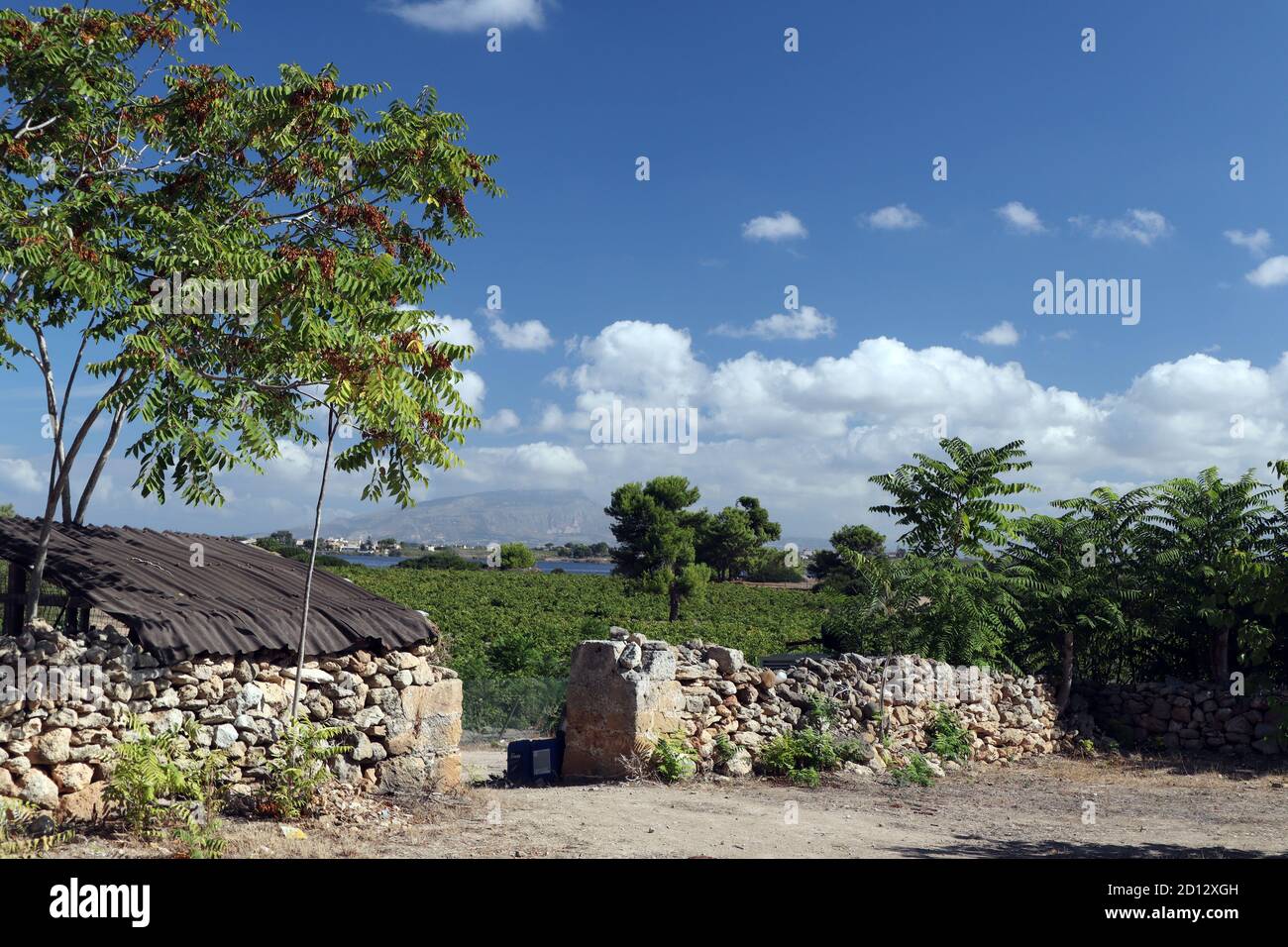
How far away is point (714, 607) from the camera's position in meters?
52.9

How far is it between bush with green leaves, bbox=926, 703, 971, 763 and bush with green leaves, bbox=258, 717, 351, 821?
9807mm

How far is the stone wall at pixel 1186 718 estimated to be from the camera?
1777 centimetres

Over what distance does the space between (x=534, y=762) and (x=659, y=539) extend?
36.8 meters

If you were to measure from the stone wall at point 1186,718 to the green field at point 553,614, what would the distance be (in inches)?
460

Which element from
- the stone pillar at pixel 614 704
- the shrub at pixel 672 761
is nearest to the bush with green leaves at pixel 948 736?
the shrub at pixel 672 761

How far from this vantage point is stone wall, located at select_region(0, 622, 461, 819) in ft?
28.2

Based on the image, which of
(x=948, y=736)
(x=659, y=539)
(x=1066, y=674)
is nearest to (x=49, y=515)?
(x=948, y=736)

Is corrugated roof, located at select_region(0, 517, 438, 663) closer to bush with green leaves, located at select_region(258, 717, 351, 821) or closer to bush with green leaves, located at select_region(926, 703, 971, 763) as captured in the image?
bush with green leaves, located at select_region(258, 717, 351, 821)

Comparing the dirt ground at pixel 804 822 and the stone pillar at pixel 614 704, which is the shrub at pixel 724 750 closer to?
the dirt ground at pixel 804 822

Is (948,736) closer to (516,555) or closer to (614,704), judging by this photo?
(614,704)

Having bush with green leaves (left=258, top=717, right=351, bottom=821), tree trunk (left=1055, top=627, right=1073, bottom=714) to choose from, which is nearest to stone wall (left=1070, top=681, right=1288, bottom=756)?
tree trunk (left=1055, top=627, right=1073, bottom=714)

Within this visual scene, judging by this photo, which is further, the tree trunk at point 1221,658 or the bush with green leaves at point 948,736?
the tree trunk at point 1221,658

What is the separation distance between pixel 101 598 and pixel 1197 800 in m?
14.1

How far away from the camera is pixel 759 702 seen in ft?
48.4
